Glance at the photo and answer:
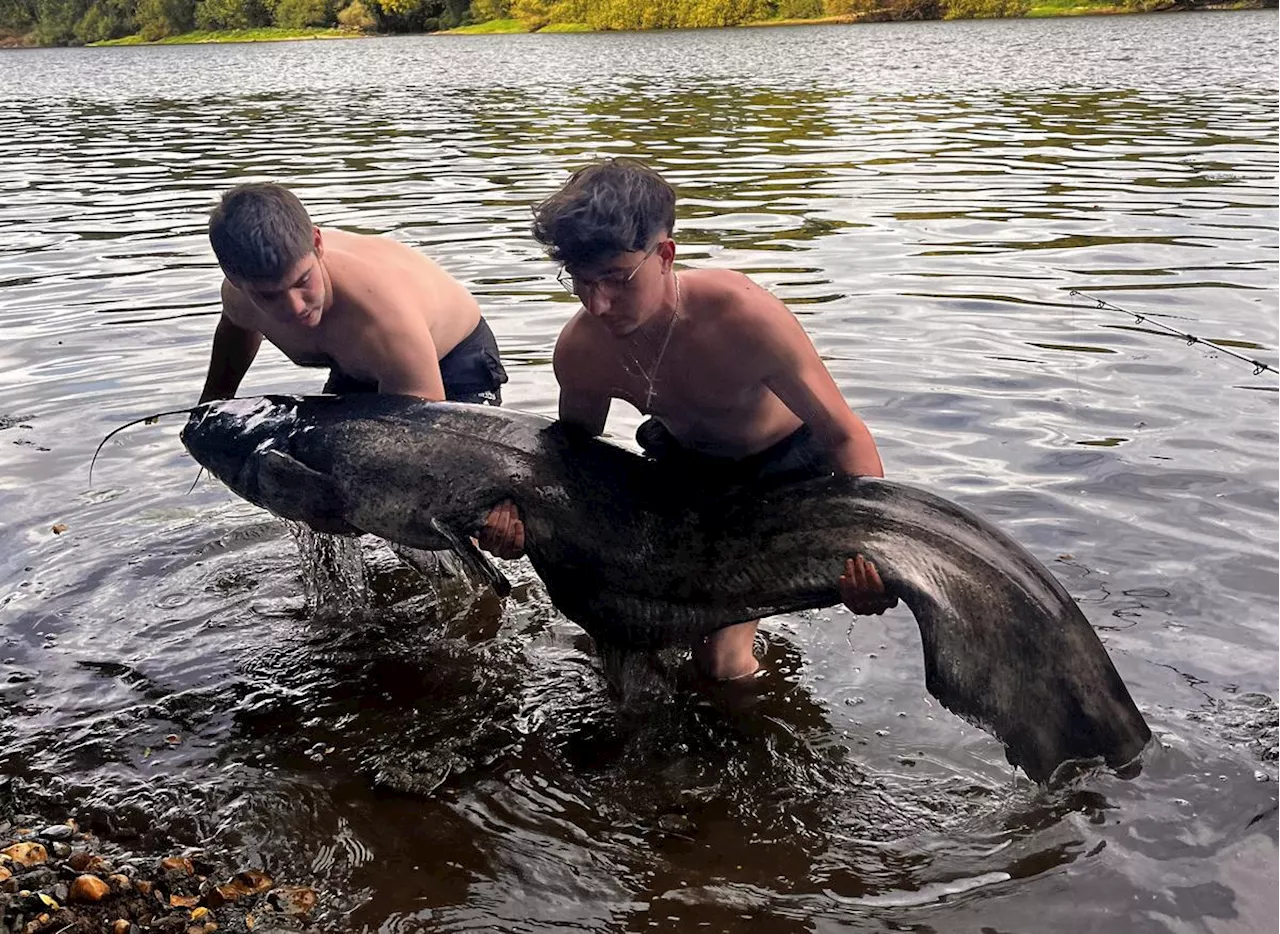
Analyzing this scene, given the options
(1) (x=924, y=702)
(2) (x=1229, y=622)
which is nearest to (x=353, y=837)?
(1) (x=924, y=702)

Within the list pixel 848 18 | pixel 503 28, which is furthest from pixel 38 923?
pixel 503 28

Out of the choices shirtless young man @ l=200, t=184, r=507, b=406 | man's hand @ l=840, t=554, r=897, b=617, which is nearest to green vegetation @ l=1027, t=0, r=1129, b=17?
shirtless young man @ l=200, t=184, r=507, b=406

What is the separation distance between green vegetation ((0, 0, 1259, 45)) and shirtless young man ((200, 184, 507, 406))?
5948 centimetres

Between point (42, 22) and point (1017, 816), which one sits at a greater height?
point (42, 22)

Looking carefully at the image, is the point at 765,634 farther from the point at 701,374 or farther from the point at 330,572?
the point at 330,572

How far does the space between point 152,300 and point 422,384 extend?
6581 millimetres

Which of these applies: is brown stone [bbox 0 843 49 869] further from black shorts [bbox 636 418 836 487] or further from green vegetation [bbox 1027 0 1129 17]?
green vegetation [bbox 1027 0 1129 17]

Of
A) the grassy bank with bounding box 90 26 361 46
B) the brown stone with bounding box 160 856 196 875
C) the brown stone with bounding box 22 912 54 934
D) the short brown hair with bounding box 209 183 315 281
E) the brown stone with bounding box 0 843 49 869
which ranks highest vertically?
the grassy bank with bounding box 90 26 361 46

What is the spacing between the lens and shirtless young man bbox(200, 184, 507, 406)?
422 cm

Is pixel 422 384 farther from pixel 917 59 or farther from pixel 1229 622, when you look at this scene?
pixel 917 59

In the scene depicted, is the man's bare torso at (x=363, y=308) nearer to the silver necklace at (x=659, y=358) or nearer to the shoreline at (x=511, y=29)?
the silver necklace at (x=659, y=358)

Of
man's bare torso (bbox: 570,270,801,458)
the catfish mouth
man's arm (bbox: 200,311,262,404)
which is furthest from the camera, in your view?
man's arm (bbox: 200,311,262,404)

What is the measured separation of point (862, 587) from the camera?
3.74 m

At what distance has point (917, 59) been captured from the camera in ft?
110
